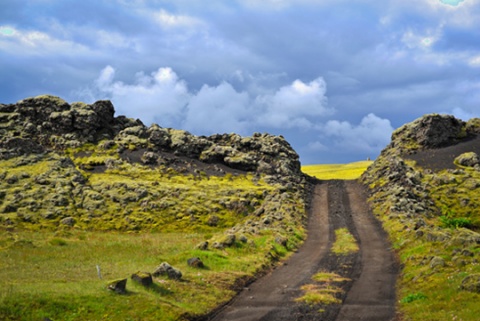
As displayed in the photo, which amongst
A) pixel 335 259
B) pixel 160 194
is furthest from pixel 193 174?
pixel 335 259

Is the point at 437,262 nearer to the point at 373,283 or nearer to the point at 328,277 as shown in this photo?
the point at 373,283

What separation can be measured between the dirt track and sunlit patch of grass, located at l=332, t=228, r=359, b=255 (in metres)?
0.77

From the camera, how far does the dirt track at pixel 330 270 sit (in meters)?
24.7

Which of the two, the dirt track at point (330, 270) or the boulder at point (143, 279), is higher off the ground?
the boulder at point (143, 279)

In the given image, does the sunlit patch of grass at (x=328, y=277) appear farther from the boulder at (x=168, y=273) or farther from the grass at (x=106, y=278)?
the boulder at (x=168, y=273)

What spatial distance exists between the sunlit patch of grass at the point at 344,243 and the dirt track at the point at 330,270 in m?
0.77

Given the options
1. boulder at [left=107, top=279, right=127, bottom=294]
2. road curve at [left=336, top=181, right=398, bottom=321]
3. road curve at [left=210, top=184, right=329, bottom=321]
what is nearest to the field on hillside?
boulder at [left=107, top=279, right=127, bottom=294]

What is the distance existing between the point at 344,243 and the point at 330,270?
44.2 ft

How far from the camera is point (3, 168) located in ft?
270

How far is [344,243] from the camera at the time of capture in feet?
161

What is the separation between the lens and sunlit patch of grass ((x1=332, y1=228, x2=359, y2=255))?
45041 mm

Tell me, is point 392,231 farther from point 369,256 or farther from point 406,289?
point 406,289

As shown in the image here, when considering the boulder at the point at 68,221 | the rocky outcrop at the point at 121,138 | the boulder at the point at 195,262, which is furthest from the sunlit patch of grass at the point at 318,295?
the rocky outcrop at the point at 121,138

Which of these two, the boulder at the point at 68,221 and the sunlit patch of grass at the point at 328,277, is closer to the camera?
the sunlit patch of grass at the point at 328,277
